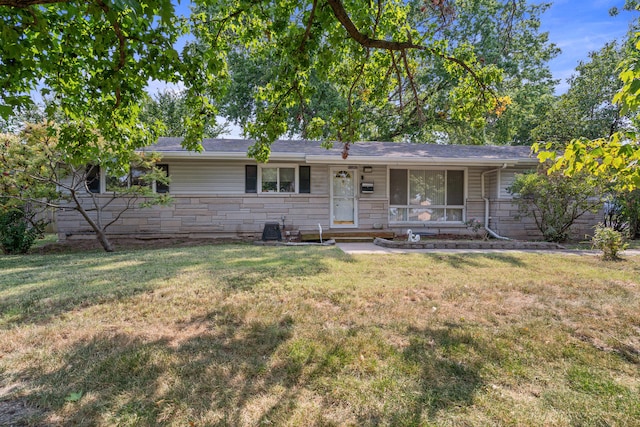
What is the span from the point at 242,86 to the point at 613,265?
18634mm

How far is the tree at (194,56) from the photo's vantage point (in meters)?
3.29

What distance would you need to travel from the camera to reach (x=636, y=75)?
2225 millimetres

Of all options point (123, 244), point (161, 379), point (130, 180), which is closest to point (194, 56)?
point (161, 379)

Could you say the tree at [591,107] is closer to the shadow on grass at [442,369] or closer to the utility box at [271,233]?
the utility box at [271,233]

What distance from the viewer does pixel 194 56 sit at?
4.25 m

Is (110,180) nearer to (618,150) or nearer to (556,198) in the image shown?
(618,150)

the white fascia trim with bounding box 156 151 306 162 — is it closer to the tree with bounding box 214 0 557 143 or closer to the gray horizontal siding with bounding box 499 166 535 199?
the tree with bounding box 214 0 557 143

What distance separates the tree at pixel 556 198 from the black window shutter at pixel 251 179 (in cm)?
792

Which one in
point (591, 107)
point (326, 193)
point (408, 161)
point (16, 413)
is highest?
point (591, 107)

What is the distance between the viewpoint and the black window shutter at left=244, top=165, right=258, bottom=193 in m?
10.7

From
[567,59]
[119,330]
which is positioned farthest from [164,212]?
[567,59]

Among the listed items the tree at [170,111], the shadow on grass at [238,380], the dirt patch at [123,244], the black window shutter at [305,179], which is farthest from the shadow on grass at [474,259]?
the tree at [170,111]

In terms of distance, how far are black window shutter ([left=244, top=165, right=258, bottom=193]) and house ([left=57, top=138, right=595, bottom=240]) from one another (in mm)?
32

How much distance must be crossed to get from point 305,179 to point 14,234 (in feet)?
26.0
